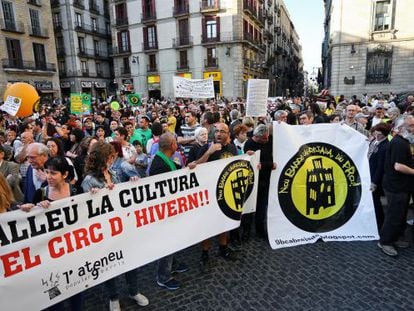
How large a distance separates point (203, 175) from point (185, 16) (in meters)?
34.3

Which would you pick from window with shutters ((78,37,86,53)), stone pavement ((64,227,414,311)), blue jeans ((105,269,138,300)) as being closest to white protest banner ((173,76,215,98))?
stone pavement ((64,227,414,311))

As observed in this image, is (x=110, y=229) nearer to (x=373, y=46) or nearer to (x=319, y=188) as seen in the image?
(x=319, y=188)

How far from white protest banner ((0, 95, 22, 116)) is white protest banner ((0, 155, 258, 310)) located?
746 cm

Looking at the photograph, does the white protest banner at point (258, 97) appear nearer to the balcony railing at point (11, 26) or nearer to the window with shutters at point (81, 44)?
the balcony railing at point (11, 26)

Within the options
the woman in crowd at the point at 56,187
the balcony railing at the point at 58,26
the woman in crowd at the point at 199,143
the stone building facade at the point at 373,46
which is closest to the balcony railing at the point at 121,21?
the balcony railing at the point at 58,26

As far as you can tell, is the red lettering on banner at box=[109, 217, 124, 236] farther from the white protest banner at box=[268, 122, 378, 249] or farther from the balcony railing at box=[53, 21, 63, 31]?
the balcony railing at box=[53, 21, 63, 31]

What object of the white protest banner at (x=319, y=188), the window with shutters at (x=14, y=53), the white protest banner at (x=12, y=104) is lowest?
the white protest banner at (x=319, y=188)

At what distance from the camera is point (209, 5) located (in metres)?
32.7

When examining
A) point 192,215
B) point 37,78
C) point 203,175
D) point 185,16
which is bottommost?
point 192,215

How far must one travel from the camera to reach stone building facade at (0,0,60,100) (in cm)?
2770

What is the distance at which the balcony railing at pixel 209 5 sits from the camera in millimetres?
32281

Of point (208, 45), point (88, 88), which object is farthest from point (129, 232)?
point (88, 88)

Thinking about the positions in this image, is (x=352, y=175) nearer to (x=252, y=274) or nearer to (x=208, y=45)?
(x=252, y=274)

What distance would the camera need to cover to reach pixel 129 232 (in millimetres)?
3014
